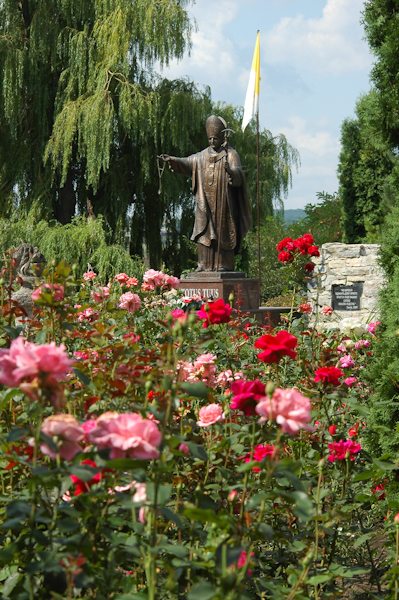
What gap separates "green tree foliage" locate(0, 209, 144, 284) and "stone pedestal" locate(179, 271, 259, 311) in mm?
2319

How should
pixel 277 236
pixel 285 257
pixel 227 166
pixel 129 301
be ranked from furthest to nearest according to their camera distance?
pixel 277 236 < pixel 227 166 < pixel 285 257 < pixel 129 301

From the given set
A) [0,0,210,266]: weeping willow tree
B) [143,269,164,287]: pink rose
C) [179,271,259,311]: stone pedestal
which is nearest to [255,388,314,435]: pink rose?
[143,269,164,287]: pink rose

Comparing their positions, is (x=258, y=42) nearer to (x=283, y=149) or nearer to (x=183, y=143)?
(x=183, y=143)

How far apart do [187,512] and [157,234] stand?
10.7 m

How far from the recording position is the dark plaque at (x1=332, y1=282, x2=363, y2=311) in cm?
911

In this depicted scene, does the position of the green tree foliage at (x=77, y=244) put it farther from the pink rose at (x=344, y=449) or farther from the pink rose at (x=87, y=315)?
the pink rose at (x=344, y=449)

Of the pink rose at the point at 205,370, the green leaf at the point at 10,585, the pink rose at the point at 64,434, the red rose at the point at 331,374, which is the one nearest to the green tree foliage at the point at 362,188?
the pink rose at the point at 205,370

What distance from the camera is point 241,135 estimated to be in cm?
1257

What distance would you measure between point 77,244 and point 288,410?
9054 millimetres

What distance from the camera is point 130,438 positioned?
0.92m

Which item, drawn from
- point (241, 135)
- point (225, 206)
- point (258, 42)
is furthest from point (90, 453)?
point (241, 135)

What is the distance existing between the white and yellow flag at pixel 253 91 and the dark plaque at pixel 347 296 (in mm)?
2778

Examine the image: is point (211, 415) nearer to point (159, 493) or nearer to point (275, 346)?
point (275, 346)

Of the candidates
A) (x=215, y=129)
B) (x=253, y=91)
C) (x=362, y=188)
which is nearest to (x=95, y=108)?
(x=253, y=91)
